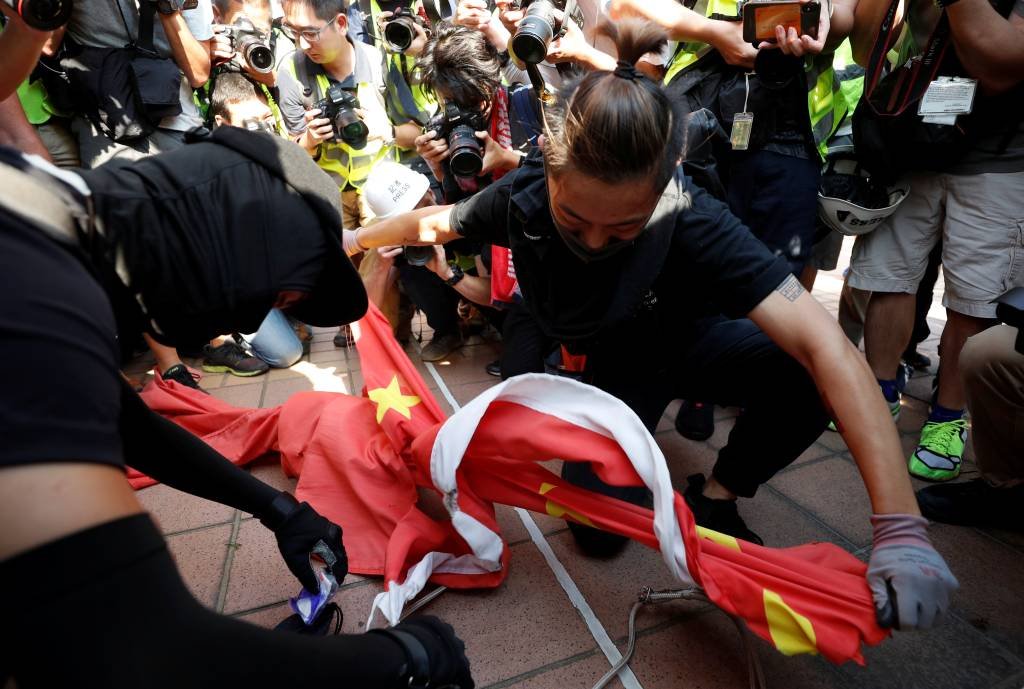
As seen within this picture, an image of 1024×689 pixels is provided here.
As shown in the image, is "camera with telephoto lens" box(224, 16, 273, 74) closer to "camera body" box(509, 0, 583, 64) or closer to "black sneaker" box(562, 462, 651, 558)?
"camera body" box(509, 0, 583, 64)

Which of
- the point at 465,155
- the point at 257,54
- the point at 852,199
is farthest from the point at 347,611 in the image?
the point at 257,54

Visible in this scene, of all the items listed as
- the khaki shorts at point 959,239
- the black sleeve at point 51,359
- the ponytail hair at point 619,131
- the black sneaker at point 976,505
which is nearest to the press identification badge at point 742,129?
the khaki shorts at point 959,239

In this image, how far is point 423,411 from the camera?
6.29ft

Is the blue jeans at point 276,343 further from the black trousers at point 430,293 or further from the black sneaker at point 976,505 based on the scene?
the black sneaker at point 976,505

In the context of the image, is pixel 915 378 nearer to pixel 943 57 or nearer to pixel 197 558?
pixel 943 57

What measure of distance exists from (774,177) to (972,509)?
1349 mm

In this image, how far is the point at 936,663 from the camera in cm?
128

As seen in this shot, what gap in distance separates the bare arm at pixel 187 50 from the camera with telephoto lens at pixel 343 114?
1.84ft

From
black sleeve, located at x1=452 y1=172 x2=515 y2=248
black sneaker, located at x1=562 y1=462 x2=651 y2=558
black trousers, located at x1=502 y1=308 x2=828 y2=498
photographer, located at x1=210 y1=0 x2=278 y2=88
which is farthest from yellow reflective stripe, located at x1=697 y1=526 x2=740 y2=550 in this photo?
photographer, located at x1=210 y1=0 x2=278 y2=88

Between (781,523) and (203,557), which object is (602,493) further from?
(203,557)

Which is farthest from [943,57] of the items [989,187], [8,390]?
[8,390]

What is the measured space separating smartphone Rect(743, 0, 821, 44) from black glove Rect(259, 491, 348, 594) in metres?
2.21

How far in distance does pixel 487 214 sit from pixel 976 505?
183 centimetres

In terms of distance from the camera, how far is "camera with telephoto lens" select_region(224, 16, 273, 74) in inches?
122
